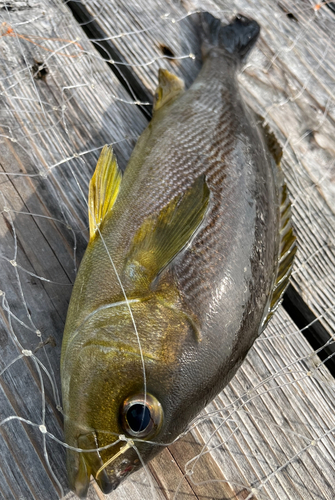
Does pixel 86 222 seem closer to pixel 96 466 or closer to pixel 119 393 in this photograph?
pixel 119 393

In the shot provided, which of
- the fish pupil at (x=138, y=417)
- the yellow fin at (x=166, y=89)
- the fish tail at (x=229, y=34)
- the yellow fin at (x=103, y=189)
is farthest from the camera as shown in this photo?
the fish tail at (x=229, y=34)

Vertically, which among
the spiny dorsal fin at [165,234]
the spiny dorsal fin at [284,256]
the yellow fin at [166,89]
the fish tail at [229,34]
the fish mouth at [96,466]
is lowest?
the fish mouth at [96,466]

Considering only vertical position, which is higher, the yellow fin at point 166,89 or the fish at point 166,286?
the yellow fin at point 166,89

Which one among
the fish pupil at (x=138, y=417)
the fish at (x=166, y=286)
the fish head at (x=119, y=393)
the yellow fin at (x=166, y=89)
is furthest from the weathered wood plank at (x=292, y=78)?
the fish pupil at (x=138, y=417)

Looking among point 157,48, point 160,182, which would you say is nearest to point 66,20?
point 157,48

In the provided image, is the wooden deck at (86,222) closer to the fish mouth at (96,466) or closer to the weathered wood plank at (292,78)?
the weathered wood plank at (292,78)

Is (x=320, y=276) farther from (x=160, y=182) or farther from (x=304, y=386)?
(x=160, y=182)

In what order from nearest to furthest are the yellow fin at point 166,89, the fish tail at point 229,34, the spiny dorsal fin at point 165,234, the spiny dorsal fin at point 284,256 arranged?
1. the spiny dorsal fin at point 165,234
2. the spiny dorsal fin at point 284,256
3. the yellow fin at point 166,89
4. the fish tail at point 229,34
